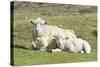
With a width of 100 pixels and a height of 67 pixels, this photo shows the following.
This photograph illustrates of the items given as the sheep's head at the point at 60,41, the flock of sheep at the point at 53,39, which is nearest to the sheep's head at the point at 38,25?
the flock of sheep at the point at 53,39

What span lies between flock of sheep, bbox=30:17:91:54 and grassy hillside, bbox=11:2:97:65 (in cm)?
4

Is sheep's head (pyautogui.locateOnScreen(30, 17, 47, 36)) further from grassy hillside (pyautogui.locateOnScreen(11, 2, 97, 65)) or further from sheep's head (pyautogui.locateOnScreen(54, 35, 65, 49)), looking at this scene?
sheep's head (pyautogui.locateOnScreen(54, 35, 65, 49))

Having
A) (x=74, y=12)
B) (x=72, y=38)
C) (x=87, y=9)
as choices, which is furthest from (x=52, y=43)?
(x=87, y=9)

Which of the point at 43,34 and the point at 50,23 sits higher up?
the point at 50,23

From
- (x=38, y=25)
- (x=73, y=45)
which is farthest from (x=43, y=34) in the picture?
(x=73, y=45)

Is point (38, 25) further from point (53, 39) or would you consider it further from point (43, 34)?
point (53, 39)

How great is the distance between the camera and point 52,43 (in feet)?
6.90

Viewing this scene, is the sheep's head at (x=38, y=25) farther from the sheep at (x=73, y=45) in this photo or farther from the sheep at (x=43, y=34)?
the sheep at (x=73, y=45)

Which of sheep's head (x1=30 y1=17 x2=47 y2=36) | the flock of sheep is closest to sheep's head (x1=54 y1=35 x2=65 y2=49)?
the flock of sheep

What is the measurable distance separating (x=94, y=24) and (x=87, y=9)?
0.61 feet

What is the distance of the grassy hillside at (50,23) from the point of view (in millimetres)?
1981

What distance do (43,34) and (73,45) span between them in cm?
35

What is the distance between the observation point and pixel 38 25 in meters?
2.07
